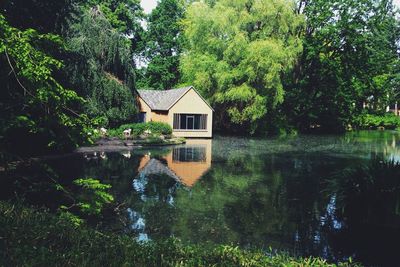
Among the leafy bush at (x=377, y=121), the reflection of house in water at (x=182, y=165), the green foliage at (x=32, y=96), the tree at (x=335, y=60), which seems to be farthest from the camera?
the leafy bush at (x=377, y=121)

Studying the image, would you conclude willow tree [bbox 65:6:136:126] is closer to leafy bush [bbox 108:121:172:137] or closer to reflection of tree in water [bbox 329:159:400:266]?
leafy bush [bbox 108:121:172:137]

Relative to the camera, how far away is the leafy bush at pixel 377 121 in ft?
194

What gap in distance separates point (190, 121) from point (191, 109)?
118 cm

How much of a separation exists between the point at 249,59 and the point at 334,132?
60.9 feet

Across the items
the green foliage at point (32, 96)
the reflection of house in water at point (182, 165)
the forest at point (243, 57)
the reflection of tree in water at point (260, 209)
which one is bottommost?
the reflection of tree in water at point (260, 209)

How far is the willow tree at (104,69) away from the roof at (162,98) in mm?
4141

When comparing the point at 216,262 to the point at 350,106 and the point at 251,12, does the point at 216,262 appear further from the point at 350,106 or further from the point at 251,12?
the point at 350,106

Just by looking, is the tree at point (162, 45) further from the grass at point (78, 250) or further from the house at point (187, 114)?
the grass at point (78, 250)

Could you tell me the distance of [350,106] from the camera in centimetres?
5300

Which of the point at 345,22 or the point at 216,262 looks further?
the point at 345,22

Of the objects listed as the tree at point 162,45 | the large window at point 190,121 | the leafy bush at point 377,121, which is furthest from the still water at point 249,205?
the leafy bush at point 377,121

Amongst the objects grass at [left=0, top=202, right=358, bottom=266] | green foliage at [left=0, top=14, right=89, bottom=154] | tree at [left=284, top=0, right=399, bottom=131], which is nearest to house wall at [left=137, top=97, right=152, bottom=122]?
tree at [left=284, top=0, right=399, bottom=131]

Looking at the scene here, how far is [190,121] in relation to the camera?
38688 mm

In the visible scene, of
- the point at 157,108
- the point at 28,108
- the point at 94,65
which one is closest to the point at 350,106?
the point at 157,108
